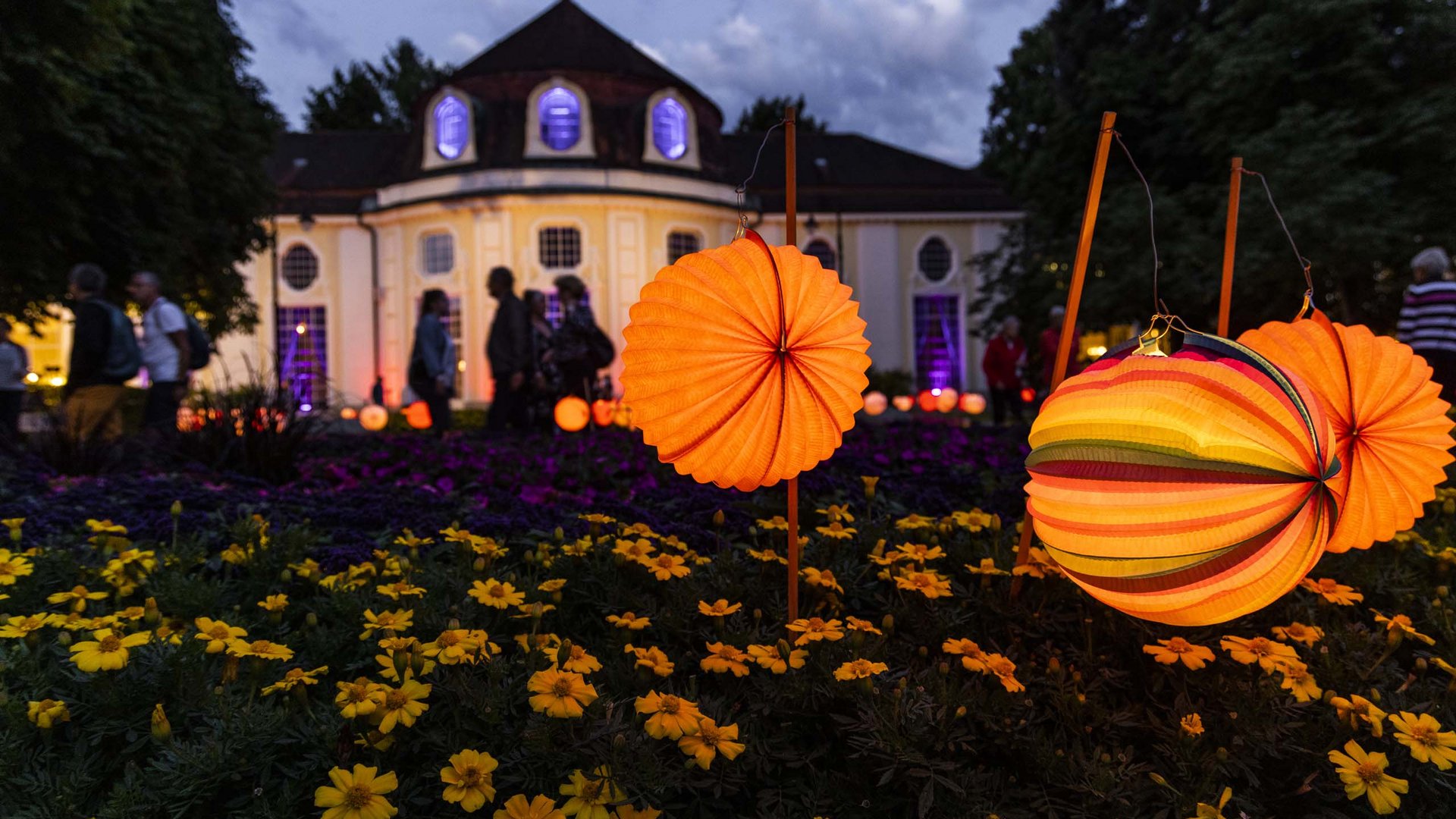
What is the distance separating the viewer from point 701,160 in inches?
953

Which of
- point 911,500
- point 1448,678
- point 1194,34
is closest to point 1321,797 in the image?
point 1448,678

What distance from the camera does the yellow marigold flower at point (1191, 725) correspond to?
1924 mm

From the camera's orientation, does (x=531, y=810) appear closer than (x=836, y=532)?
Yes

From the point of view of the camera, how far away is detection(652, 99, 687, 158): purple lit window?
2320cm

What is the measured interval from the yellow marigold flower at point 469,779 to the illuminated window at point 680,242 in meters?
22.3

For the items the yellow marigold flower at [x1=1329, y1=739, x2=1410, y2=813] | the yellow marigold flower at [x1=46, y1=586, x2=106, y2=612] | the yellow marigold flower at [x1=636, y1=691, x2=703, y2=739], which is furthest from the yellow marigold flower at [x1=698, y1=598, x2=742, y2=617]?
the yellow marigold flower at [x1=46, y1=586, x2=106, y2=612]

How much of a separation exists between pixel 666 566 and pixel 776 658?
0.56 m

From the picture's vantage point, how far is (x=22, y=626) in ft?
7.25

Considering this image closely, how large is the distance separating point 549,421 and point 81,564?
553 centimetres

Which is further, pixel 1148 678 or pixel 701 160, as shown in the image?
pixel 701 160

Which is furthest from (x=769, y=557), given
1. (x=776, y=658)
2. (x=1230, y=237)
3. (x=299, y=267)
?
(x=299, y=267)

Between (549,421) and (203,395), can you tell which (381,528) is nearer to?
(203,395)

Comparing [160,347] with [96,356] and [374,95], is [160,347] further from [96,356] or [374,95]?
[374,95]

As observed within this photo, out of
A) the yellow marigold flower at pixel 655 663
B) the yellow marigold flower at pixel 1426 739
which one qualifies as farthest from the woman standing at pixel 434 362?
the yellow marigold flower at pixel 1426 739
